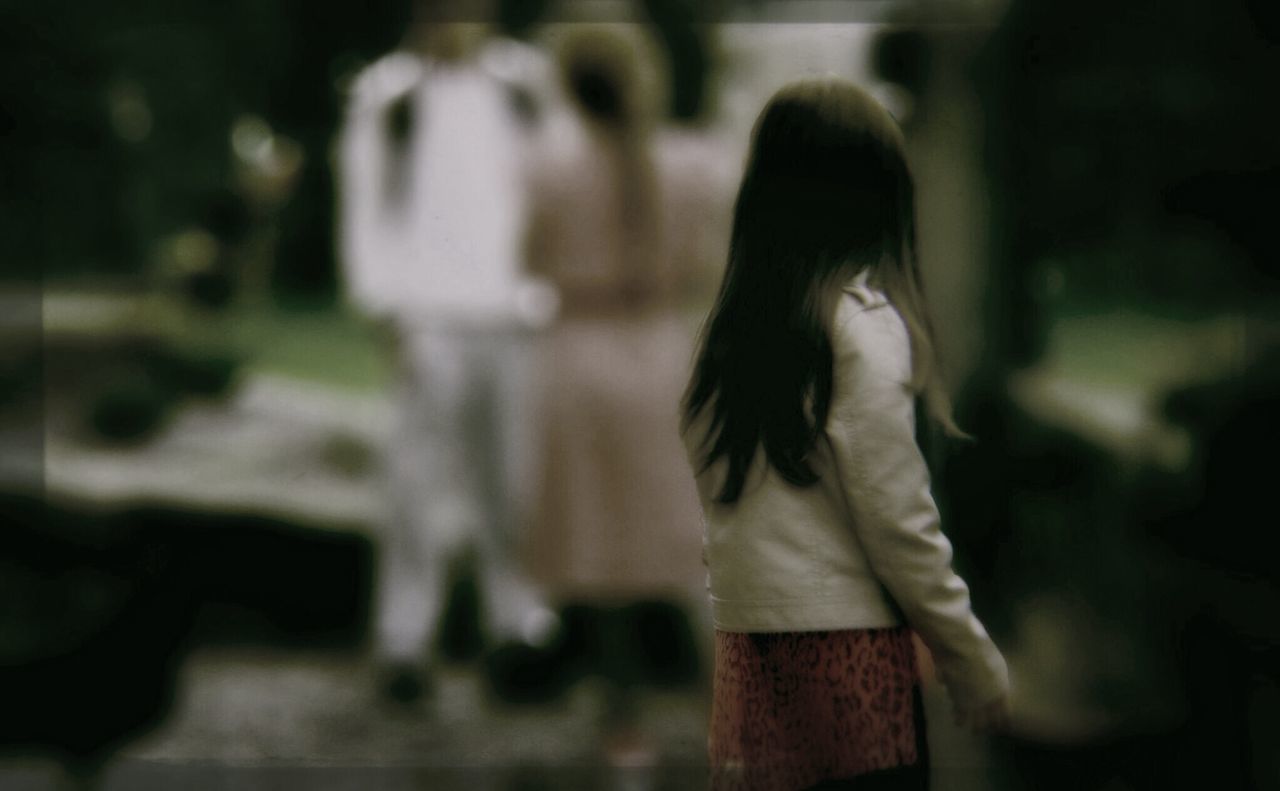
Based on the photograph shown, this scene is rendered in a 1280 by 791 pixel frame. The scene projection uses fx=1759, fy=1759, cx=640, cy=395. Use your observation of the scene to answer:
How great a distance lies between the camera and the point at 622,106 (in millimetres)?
4309

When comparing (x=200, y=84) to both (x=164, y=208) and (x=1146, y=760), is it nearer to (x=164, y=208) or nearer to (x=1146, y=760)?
(x=164, y=208)

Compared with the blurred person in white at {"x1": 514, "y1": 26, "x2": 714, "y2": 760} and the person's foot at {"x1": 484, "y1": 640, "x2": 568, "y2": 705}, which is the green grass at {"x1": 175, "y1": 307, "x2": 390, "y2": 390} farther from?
the person's foot at {"x1": 484, "y1": 640, "x2": 568, "y2": 705}

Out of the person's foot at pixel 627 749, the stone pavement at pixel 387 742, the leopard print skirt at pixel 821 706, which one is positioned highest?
the leopard print skirt at pixel 821 706

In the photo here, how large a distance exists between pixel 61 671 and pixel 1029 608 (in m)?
2.32

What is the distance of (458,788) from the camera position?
14.1 feet

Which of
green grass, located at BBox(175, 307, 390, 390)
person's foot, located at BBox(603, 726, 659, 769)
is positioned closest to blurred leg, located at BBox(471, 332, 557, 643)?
green grass, located at BBox(175, 307, 390, 390)

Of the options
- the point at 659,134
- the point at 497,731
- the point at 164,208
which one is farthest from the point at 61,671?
the point at 659,134

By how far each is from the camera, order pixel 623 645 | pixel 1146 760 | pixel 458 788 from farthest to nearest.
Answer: pixel 623 645 < pixel 458 788 < pixel 1146 760

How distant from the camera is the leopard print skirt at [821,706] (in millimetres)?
2557

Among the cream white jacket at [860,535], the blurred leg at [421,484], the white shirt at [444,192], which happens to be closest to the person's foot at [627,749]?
the blurred leg at [421,484]

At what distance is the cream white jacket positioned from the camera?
2459 mm

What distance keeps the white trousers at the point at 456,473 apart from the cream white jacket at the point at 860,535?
2.26m

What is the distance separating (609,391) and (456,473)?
627mm

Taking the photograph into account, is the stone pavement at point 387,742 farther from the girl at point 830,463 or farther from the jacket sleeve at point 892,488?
the jacket sleeve at point 892,488
